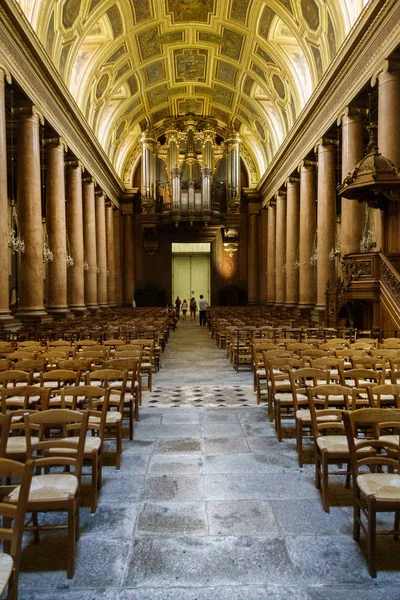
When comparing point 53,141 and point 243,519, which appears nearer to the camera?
point 243,519

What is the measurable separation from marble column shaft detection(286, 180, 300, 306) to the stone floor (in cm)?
1951

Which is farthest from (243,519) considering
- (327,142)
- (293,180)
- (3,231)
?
(293,180)

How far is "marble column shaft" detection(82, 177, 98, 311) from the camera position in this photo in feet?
78.8

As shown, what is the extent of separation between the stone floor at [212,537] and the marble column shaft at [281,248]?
22.0 metres

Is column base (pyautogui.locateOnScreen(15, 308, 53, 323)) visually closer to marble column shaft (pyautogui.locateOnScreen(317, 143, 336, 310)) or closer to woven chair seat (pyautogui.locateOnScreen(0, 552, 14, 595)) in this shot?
marble column shaft (pyautogui.locateOnScreen(317, 143, 336, 310))

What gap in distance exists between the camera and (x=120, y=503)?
400 centimetres

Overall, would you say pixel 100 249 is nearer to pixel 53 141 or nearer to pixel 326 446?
pixel 53 141

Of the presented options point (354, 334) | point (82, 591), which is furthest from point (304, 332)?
point (82, 591)

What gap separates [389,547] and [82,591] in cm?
209

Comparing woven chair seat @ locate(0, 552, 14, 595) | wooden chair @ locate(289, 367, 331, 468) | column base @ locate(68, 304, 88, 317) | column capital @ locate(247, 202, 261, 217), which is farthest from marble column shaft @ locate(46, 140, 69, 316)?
column capital @ locate(247, 202, 261, 217)

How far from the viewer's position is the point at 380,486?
3.28 meters

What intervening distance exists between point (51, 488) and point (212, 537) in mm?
1212

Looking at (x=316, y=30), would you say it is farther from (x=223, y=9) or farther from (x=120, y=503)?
(x=120, y=503)

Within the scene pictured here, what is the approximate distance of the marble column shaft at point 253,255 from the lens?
34.1m
